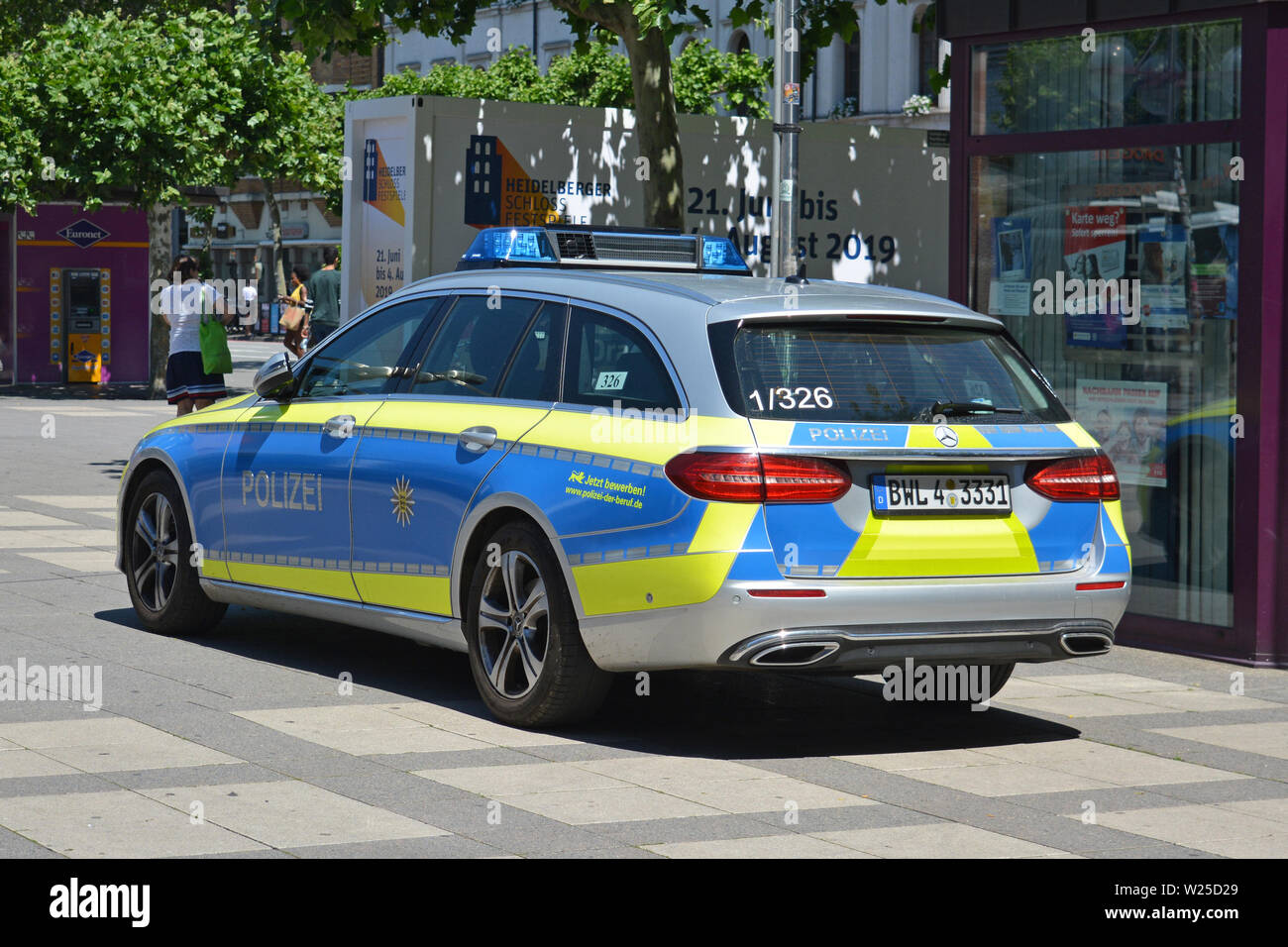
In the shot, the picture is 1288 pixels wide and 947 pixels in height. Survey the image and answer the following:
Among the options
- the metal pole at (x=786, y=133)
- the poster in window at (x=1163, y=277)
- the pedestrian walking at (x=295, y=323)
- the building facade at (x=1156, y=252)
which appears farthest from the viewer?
the pedestrian walking at (x=295, y=323)

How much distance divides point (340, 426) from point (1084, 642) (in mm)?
3080

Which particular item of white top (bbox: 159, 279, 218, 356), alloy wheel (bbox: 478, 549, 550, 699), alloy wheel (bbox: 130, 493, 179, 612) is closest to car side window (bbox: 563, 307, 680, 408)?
alloy wheel (bbox: 478, 549, 550, 699)

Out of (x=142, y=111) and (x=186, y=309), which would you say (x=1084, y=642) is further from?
(x=142, y=111)

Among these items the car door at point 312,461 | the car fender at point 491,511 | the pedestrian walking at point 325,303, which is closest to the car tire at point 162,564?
the car door at point 312,461

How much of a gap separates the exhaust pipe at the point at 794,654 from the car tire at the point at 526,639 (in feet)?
2.46

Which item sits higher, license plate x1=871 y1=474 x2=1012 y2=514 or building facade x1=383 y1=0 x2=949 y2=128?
building facade x1=383 y1=0 x2=949 y2=128

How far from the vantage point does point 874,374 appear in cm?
662

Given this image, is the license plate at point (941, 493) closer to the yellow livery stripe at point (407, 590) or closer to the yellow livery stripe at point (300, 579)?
the yellow livery stripe at point (407, 590)

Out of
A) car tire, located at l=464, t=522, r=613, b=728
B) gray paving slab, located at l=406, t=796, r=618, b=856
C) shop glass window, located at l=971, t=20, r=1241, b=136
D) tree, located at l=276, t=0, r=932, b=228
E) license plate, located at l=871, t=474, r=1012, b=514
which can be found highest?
tree, located at l=276, t=0, r=932, b=228

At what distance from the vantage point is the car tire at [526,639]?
22.1 ft

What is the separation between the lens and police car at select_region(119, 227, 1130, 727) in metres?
6.30

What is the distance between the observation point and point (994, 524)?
6586 mm

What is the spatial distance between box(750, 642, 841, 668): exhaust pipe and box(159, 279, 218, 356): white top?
11420mm

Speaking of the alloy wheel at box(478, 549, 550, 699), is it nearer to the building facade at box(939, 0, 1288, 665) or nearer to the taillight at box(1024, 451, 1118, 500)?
the taillight at box(1024, 451, 1118, 500)
